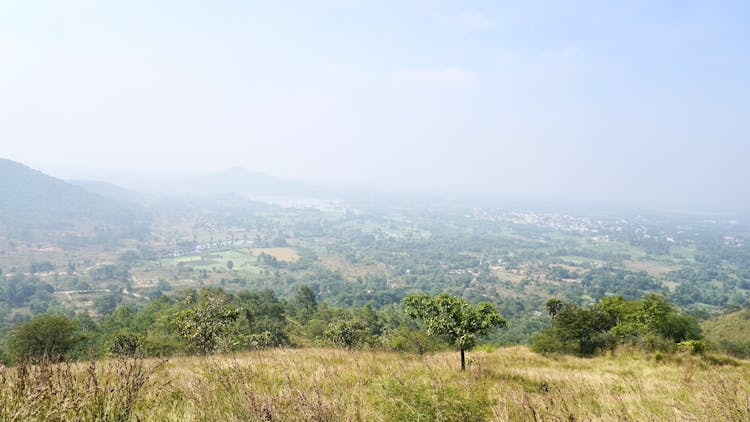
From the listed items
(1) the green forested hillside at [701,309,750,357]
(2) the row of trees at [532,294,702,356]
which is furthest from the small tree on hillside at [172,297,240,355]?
(1) the green forested hillside at [701,309,750,357]

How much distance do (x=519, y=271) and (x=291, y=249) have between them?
93.3 m

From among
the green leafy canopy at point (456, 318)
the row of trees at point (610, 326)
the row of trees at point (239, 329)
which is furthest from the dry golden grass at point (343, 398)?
the row of trees at point (610, 326)

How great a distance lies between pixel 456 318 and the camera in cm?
771

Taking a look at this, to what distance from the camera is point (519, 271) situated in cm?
11175

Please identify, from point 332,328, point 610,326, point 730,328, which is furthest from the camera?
point 730,328

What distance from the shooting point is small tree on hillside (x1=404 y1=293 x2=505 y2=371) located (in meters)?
7.49

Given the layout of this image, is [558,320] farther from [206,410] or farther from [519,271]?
[519,271]

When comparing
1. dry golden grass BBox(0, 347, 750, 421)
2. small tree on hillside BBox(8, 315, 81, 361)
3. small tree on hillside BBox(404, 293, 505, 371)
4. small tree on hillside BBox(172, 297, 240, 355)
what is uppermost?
dry golden grass BBox(0, 347, 750, 421)

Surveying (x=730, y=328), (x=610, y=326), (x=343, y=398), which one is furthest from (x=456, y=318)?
(x=730, y=328)

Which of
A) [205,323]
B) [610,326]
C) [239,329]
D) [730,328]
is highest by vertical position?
[205,323]

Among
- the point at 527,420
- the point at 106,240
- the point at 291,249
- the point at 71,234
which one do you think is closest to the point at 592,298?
the point at 527,420

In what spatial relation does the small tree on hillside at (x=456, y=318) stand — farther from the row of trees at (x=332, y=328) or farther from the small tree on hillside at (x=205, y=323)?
the small tree on hillside at (x=205, y=323)

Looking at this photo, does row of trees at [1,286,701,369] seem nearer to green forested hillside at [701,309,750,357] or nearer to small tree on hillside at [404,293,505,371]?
small tree on hillside at [404,293,505,371]

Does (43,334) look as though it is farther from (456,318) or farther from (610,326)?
(610,326)
